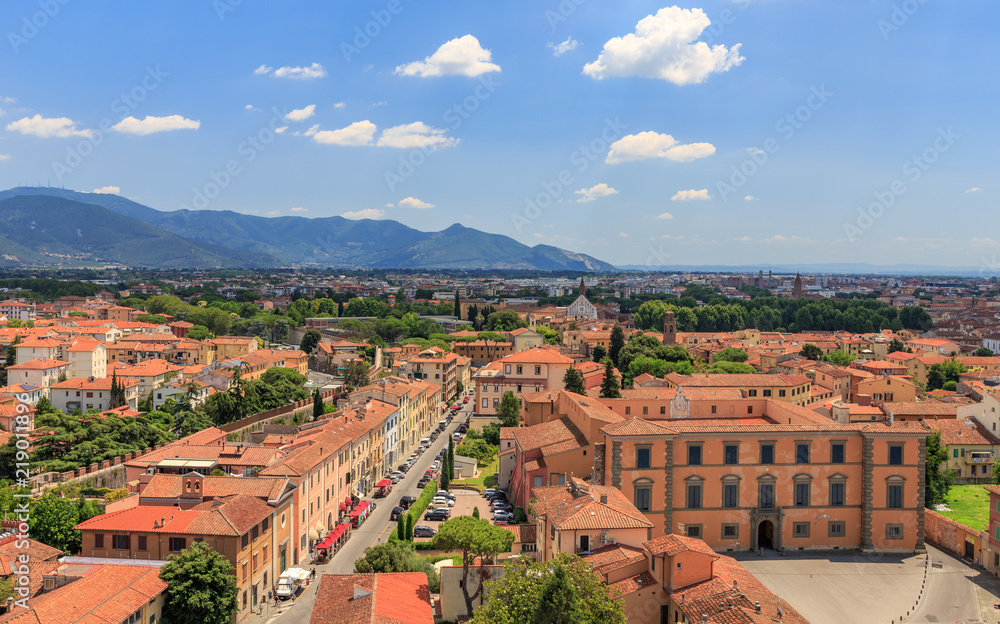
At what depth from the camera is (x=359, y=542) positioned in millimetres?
32719

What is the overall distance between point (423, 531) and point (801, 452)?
1646cm

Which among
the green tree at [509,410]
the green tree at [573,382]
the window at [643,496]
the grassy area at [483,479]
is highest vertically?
the green tree at [573,382]

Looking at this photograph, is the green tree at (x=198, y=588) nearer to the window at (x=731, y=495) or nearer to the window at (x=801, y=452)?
the window at (x=731, y=495)

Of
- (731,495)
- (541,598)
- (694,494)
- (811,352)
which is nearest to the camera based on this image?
(541,598)

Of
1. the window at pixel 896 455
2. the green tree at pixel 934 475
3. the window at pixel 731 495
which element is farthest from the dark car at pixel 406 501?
the green tree at pixel 934 475

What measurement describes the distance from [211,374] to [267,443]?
25.4 m

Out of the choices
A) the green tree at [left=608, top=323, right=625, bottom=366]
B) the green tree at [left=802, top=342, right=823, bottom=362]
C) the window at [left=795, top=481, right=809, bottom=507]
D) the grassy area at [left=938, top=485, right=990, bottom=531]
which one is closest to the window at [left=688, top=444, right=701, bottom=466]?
the window at [left=795, top=481, right=809, bottom=507]

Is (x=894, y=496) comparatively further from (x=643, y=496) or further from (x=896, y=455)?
(x=643, y=496)

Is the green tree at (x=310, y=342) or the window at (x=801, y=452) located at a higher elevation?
the window at (x=801, y=452)

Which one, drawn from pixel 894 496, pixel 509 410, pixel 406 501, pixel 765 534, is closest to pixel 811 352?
pixel 509 410

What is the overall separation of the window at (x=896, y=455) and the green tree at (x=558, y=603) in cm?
2019

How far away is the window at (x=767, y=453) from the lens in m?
31.0

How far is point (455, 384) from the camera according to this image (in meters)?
74.4

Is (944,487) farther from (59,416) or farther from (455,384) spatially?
(59,416)
